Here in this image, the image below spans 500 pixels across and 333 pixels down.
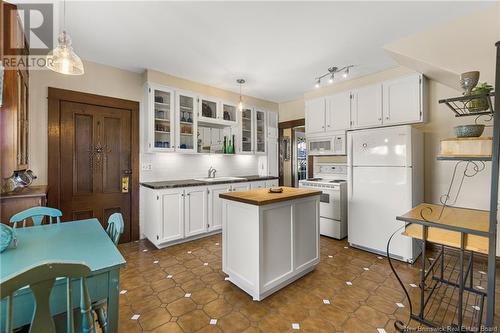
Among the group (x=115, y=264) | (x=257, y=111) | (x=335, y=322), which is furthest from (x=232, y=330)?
(x=257, y=111)

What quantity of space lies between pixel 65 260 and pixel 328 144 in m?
3.86

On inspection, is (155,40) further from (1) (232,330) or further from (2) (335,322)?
(2) (335,322)

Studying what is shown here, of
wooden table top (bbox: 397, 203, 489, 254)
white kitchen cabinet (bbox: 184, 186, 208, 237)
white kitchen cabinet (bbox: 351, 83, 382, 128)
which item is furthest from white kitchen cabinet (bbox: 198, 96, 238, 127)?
wooden table top (bbox: 397, 203, 489, 254)

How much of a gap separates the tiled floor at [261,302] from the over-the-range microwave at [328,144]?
1.76 meters

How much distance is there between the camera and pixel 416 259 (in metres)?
2.92

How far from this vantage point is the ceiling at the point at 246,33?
209 centimetres

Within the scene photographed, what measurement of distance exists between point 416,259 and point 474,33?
8.39 ft

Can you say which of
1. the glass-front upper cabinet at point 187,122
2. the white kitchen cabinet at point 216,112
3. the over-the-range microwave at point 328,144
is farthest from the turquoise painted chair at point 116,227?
the over-the-range microwave at point 328,144

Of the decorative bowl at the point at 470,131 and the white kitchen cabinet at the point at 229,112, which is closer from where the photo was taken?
the decorative bowl at the point at 470,131

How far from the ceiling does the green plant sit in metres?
1.10

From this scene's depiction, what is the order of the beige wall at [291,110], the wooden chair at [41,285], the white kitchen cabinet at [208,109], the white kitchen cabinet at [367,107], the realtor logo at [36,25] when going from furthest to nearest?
the beige wall at [291,110]
the white kitchen cabinet at [208,109]
the white kitchen cabinet at [367,107]
the realtor logo at [36,25]
the wooden chair at [41,285]

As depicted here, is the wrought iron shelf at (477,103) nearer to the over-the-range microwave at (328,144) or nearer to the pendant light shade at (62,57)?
the over-the-range microwave at (328,144)

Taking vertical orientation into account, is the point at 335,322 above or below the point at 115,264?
below

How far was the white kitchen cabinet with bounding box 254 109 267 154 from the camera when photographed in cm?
505
